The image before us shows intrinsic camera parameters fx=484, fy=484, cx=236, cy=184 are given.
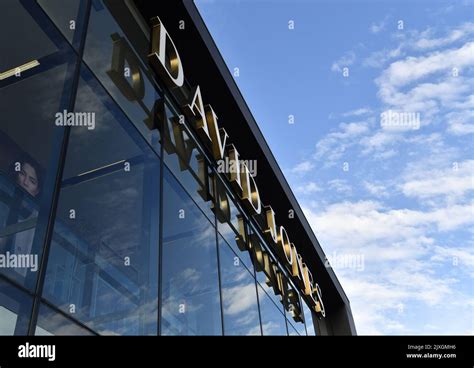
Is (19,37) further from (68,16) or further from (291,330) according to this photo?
(291,330)

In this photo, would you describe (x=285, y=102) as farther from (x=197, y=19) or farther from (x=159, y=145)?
(x=159, y=145)

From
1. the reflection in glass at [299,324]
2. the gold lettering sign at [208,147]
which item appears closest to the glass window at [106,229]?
the gold lettering sign at [208,147]

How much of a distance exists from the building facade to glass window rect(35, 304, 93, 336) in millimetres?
14

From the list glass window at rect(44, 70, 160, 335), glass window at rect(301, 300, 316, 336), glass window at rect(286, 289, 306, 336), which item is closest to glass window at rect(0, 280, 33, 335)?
glass window at rect(44, 70, 160, 335)

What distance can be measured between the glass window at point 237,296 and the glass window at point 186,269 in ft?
1.68

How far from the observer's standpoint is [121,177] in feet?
22.0

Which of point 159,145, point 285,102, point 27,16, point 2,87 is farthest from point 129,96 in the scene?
point 285,102

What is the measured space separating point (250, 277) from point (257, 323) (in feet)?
3.72

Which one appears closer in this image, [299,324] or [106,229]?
[106,229]

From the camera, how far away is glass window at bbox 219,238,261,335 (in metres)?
10.0

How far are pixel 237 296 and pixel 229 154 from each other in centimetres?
352

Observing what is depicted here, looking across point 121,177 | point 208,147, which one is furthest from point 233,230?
point 121,177

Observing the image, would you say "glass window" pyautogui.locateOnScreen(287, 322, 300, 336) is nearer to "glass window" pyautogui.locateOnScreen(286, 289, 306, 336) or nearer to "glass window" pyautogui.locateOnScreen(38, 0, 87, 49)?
"glass window" pyautogui.locateOnScreen(286, 289, 306, 336)
